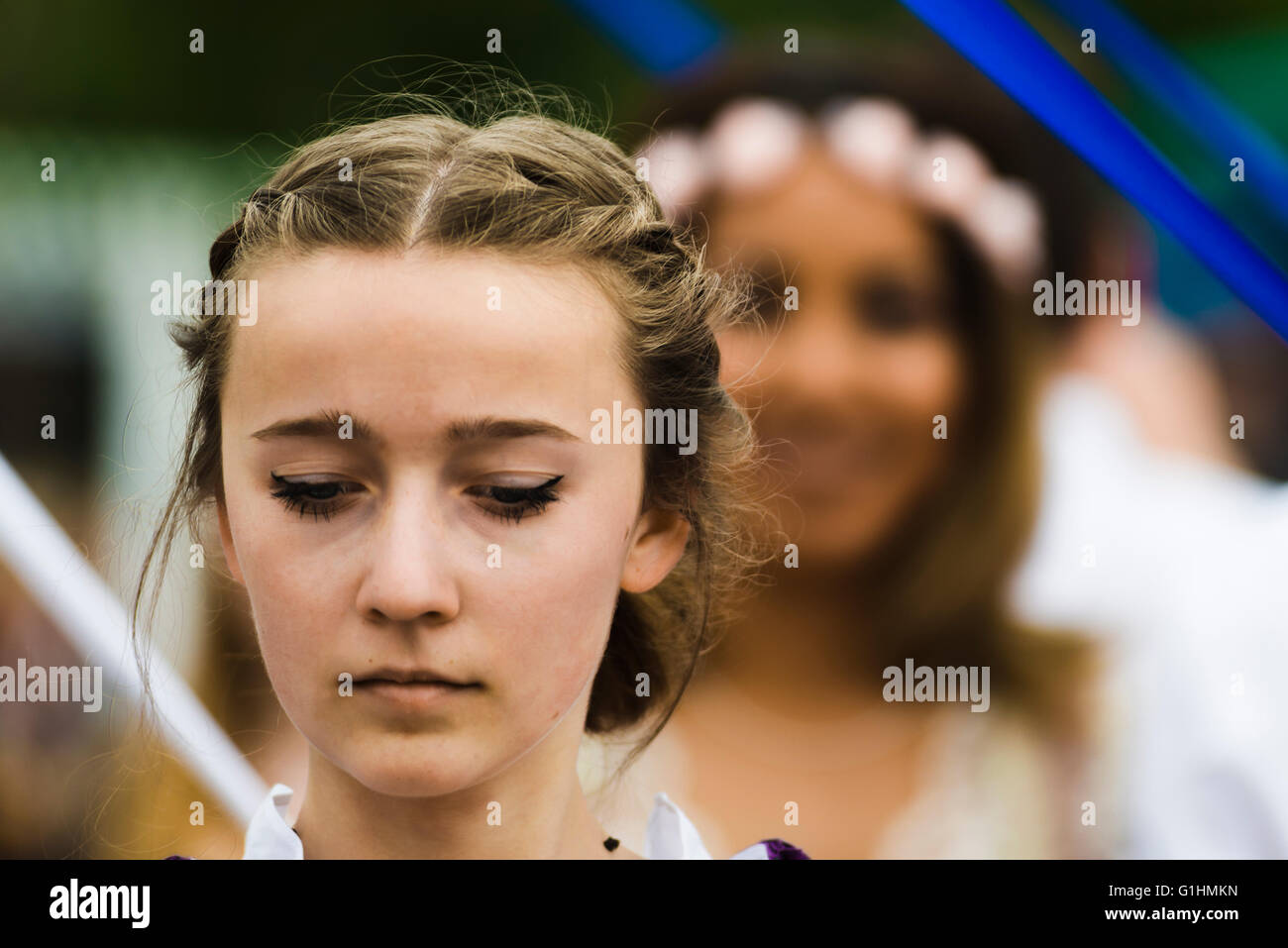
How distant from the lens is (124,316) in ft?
8.21

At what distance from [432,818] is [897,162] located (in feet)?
5.76

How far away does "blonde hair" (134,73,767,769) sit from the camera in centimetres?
181

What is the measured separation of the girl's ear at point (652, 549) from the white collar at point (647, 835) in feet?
1.65

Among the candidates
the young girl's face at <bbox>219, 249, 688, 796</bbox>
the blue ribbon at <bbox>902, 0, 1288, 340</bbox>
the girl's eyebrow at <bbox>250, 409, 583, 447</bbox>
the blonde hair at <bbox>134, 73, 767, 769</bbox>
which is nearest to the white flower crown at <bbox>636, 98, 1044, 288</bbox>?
the blue ribbon at <bbox>902, 0, 1288, 340</bbox>

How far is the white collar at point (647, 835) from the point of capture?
1.97 metres

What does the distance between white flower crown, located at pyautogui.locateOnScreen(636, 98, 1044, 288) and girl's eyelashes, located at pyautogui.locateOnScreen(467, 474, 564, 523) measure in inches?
41.9

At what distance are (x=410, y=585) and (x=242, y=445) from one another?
381mm

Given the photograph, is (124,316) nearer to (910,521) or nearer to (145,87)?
(145,87)

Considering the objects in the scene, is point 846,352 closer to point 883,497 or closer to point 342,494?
point 883,497

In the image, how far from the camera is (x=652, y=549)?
78.0 inches

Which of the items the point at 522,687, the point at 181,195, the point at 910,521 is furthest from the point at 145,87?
the point at 910,521

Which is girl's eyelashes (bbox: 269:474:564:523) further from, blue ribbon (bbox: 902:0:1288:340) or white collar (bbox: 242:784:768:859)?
blue ribbon (bbox: 902:0:1288:340)

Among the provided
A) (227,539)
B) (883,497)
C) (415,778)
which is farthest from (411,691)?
(883,497)

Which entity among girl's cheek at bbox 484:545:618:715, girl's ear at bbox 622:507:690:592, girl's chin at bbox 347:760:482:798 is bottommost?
girl's chin at bbox 347:760:482:798
